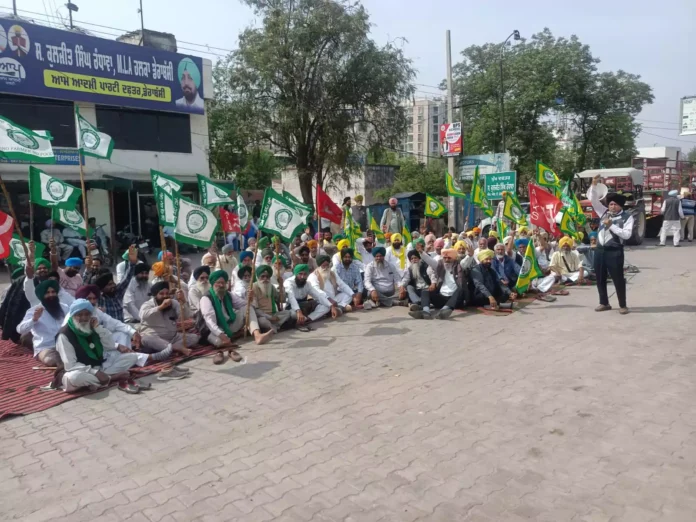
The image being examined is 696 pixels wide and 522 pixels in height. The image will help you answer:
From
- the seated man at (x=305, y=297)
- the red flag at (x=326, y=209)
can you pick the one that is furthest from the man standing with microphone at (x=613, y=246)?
the red flag at (x=326, y=209)

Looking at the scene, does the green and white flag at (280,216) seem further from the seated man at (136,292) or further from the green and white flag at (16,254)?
the green and white flag at (16,254)

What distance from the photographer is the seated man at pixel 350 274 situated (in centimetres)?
937

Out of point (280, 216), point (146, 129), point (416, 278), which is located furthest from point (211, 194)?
point (146, 129)

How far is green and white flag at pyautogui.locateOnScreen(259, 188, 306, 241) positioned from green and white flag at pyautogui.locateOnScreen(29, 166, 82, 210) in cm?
287

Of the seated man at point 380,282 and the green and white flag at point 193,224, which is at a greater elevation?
the green and white flag at point 193,224

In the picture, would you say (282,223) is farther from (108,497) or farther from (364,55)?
(364,55)

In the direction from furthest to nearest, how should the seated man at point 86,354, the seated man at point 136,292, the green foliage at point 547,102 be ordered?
the green foliage at point 547,102 < the seated man at point 136,292 < the seated man at point 86,354

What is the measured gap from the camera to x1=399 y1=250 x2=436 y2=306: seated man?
8906 millimetres

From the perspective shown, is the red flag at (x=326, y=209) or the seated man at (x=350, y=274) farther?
the red flag at (x=326, y=209)

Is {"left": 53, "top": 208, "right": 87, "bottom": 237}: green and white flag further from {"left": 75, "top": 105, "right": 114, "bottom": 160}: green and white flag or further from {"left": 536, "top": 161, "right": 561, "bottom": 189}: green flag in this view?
{"left": 536, "top": 161, "right": 561, "bottom": 189}: green flag

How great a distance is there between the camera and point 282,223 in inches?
307

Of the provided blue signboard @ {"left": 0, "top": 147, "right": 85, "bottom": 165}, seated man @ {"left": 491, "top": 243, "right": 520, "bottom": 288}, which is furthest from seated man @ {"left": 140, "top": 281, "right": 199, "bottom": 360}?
blue signboard @ {"left": 0, "top": 147, "right": 85, "bottom": 165}

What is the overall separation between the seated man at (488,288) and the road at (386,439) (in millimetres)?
1870

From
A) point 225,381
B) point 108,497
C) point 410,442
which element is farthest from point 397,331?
point 108,497
